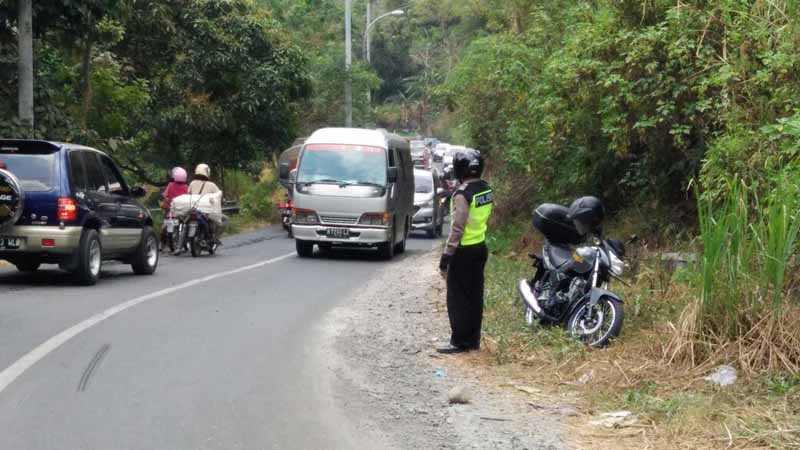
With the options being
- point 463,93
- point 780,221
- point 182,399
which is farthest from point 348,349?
point 463,93

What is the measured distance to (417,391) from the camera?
855cm

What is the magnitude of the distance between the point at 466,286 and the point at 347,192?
11544mm

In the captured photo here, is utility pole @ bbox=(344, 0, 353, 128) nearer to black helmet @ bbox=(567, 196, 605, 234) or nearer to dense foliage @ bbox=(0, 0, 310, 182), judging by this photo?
dense foliage @ bbox=(0, 0, 310, 182)

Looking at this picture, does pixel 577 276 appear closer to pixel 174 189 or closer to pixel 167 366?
pixel 167 366

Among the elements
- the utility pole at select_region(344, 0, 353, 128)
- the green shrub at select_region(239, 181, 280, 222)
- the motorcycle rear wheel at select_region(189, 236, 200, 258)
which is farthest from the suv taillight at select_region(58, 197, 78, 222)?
the utility pole at select_region(344, 0, 353, 128)

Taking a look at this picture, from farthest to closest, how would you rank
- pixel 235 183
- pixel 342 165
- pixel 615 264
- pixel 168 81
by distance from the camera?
1. pixel 235 183
2. pixel 168 81
3. pixel 342 165
4. pixel 615 264

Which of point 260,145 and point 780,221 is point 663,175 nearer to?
point 780,221

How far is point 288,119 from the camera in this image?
34375mm

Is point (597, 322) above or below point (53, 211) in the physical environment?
below

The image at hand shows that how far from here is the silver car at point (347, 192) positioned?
2114 cm

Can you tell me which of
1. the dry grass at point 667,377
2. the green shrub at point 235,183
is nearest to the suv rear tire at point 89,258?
the dry grass at point 667,377

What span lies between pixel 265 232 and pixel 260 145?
4111 millimetres

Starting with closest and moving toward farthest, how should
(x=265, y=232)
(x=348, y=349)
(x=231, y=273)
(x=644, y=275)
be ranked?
1. (x=348, y=349)
2. (x=644, y=275)
3. (x=231, y=273)
4. (x=265, y=232)

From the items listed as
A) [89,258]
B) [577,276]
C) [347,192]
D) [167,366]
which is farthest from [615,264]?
[347,192]
